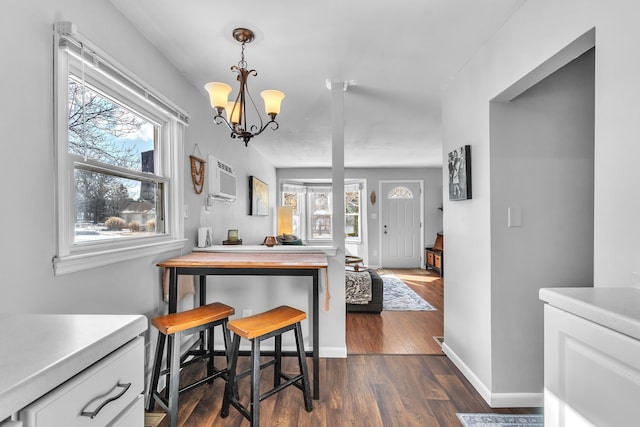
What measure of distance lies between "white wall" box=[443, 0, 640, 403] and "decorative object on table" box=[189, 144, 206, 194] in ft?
7.05

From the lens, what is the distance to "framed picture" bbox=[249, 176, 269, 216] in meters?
4.78

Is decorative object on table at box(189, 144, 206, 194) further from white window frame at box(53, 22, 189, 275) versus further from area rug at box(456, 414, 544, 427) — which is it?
area rug at box(456, 414, 544, 427)

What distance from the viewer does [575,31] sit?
4.31 ft

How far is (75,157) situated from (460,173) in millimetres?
2348

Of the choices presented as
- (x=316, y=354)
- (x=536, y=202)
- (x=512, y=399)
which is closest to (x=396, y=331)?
(x=512, y=399)

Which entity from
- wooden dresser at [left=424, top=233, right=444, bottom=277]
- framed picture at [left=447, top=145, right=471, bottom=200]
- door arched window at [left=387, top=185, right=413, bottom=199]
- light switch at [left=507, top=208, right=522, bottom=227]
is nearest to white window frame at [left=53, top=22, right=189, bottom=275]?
framed picture at [left=447, top=145, right=471, bottom=200]

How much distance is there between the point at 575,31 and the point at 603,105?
1.37 ft

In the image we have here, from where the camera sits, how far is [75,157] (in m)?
1.46

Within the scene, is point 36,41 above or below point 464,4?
below

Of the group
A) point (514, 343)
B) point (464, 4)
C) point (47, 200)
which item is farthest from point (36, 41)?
point (514, 343)

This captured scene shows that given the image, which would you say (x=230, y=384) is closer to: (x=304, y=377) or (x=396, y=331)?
(x=304, y=377)

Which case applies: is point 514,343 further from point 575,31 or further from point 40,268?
point 40,268

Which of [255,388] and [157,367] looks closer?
[255,388]

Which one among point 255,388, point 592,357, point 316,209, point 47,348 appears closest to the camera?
point 47,348
